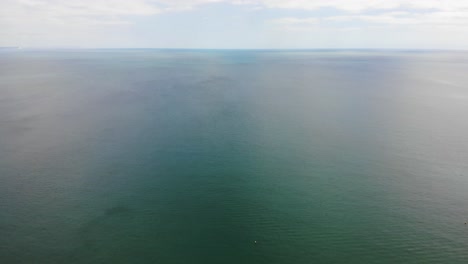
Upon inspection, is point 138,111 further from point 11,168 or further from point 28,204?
point 28,204

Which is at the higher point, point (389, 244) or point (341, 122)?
point (341, 122)

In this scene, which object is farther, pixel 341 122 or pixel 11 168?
pixel 341 122

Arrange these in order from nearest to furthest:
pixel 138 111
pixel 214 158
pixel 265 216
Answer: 1. pixel 265 216
2. pixel 214 158
3. pixel 138 111

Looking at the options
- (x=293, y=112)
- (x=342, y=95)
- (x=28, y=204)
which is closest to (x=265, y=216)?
(x=28, y=204)

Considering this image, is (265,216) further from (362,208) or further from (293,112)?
(293,112)

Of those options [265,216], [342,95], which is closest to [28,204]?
[265,216]

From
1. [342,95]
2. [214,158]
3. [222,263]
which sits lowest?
[222,263]

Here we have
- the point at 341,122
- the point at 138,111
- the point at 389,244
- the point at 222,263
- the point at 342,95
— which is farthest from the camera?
the point at 342,95
